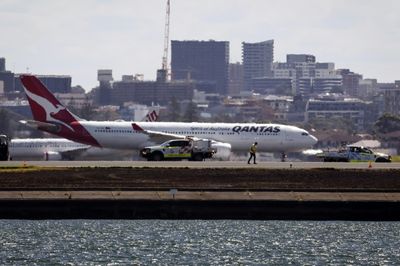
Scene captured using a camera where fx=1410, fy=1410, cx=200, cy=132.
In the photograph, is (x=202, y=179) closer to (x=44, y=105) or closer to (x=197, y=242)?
(x=197, y=242)

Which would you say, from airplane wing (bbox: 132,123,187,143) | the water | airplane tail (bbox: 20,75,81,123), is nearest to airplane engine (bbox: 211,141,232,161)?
airplane wing (bbox: 132,123,187,143)

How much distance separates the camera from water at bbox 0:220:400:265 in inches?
2063

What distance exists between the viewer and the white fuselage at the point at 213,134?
11031cm

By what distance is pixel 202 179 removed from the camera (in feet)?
244

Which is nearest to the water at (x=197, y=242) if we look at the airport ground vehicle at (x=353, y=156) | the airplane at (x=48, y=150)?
the airport ground vehicle at (x=353, y=156)

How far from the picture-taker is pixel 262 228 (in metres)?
61.2

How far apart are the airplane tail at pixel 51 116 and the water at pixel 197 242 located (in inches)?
1995

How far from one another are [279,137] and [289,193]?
43.1m

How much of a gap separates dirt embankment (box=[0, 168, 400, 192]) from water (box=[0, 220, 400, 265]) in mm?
6973

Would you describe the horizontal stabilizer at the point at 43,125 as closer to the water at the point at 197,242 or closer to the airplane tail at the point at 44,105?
the airplane tail at the point at 44,105

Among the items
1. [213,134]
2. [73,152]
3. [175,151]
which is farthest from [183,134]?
[73,152]

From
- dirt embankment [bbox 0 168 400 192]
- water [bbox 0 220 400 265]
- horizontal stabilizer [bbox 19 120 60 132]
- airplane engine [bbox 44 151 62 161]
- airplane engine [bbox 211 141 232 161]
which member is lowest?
water [bbox 0 220 400 265]

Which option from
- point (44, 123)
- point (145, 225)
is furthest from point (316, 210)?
point (44, 123)

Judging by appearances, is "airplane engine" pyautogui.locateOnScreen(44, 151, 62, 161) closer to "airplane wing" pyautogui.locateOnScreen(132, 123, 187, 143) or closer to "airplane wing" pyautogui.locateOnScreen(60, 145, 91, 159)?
Result: "airplane wing" pyautogui.locateOnScreen(60, 145, 91, 159)
